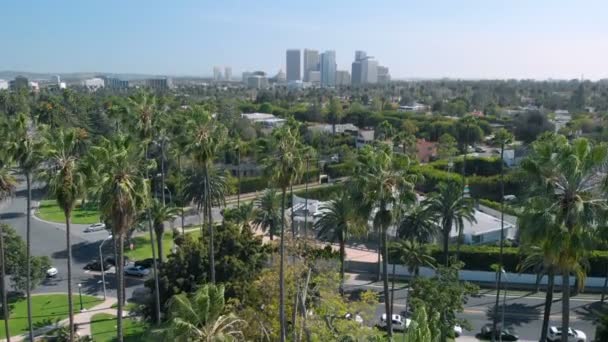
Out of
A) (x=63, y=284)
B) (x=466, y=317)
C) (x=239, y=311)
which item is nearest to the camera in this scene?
(x=239, y=311)

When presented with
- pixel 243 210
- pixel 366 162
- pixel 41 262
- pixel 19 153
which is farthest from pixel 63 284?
pixel 366 162

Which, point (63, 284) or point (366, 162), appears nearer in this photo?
point (366, 162)

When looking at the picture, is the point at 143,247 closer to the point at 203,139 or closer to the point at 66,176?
the point at 203,139

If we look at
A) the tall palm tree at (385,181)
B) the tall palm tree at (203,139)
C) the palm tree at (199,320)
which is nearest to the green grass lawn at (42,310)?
the tall palm tree at (203,139)

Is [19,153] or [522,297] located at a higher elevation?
[19,153]

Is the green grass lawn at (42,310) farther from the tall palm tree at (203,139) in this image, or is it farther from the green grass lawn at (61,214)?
the green grass lawn at (61,214)

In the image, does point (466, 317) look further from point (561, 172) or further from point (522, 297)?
point (561, 172)
